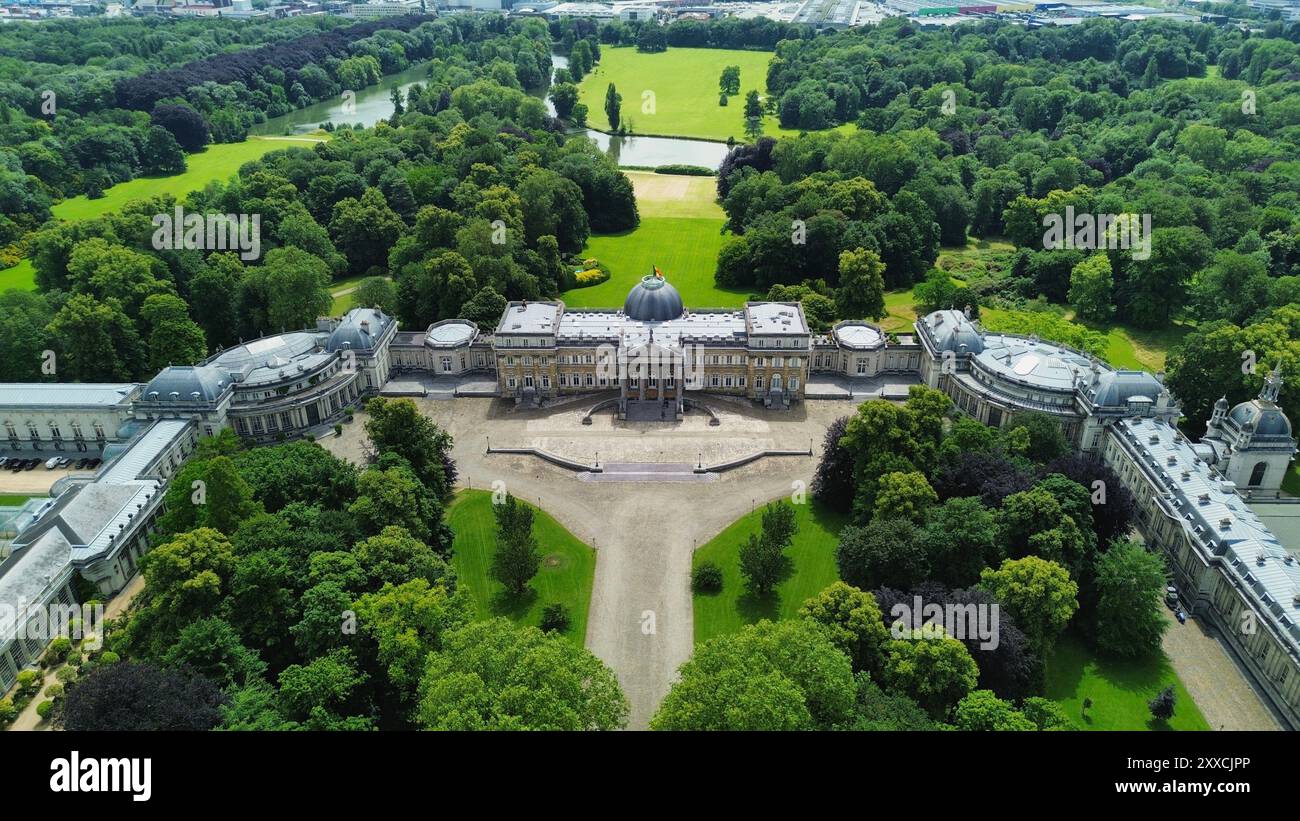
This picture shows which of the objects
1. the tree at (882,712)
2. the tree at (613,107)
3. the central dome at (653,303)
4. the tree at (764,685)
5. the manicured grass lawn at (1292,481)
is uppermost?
the tree at (613,107)

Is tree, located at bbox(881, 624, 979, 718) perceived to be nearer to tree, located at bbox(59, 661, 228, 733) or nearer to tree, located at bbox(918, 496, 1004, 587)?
tree, located at bbox(918, 496, 1004, 587)

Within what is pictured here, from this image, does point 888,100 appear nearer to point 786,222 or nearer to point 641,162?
point 641,162

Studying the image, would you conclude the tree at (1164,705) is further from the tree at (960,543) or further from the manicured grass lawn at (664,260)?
the manicured grass lawn at (664,260)

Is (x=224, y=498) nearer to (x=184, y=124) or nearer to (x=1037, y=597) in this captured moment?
(x=1037, y=597)

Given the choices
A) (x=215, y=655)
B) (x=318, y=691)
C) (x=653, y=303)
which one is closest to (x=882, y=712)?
(x=318, y=691)

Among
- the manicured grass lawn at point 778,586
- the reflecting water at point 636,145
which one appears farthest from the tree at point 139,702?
the reflecting water at point 636,145

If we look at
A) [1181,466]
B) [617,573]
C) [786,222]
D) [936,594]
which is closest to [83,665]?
[617,573]
